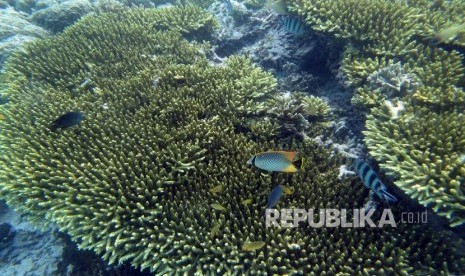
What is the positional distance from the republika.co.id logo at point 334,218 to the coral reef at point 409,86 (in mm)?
344

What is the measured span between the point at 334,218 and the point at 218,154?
167 cm

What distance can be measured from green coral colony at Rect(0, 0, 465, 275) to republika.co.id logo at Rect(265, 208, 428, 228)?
0.08m

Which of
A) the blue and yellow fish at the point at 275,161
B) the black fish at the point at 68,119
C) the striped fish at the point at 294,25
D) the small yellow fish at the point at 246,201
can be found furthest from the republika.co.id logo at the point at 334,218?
the striped fish at the point at 294,25

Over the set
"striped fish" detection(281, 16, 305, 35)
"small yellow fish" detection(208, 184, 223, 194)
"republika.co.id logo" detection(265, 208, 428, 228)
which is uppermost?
"striped fish" detection(281, 16, 305, 35)

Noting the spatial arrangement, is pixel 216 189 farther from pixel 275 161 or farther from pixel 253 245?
pixel 275 161

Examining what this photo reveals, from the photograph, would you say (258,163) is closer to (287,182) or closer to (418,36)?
(287,182)

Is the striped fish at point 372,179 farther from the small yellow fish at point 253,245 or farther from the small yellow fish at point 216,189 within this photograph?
the small yellow fish at point 216,189

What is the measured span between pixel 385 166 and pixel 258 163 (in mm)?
1637

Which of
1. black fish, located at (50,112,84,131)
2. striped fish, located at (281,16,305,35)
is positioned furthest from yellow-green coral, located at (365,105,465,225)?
black fish, located at (50,112,84,131)

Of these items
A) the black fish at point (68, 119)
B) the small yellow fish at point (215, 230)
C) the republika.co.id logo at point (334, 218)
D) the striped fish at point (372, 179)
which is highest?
the black fish at point (68, 119)

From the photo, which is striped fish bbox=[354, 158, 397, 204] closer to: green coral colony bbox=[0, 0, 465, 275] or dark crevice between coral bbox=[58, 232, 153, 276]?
green coral colony bbox=[0, 0, 465, 275]

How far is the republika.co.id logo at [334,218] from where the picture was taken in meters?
3.41

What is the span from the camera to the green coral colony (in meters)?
3.24

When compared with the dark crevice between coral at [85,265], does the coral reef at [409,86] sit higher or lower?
higher
